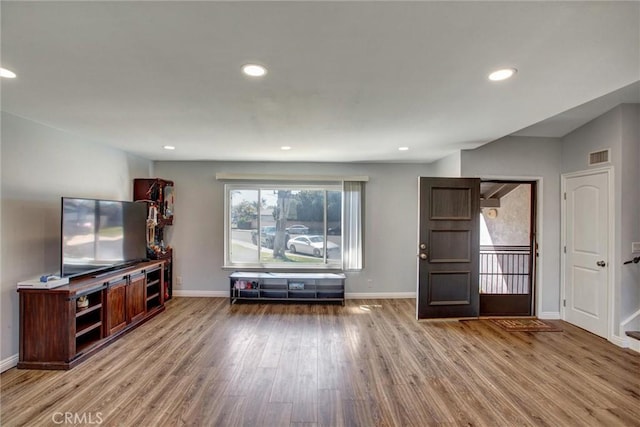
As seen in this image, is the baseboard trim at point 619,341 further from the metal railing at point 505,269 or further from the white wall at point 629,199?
the metal railing at point 505,269

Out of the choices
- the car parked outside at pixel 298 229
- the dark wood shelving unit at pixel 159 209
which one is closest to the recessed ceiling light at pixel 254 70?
the dark wood shelving unit at pixel 159 209

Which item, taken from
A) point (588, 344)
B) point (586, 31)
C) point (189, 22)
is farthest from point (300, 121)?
point (588, 344)

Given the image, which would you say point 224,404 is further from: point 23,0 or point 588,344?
point 588,344

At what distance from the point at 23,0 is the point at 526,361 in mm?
4508

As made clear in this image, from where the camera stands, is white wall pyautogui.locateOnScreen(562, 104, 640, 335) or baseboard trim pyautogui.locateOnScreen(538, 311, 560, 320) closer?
white wall pyautogui.locateOnScreen(562, 104, 640, 335)

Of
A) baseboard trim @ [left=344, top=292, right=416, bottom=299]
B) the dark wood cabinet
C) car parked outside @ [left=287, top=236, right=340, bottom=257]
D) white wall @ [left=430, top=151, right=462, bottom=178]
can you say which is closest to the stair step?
white wall @ [left=430, top=151, right=462, bottom=178]

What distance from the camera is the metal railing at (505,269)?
175 inches

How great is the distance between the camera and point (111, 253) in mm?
3686

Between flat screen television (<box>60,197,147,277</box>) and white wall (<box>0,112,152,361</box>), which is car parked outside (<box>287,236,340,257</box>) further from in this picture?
white wall (<box>0,112,152,361</box>)

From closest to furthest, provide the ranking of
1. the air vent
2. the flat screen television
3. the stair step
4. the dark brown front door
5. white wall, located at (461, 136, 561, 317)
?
the flat screen television < the stair step < the air vent < the dark brown front door < white wall, located at (461, 136, 561, 317)

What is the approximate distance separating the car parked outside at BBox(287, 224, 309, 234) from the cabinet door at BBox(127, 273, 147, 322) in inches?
93.3

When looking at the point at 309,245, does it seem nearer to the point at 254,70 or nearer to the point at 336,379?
the point at 336,379

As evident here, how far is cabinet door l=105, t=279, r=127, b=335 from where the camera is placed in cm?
335

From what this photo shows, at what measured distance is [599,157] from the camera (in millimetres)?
3729
